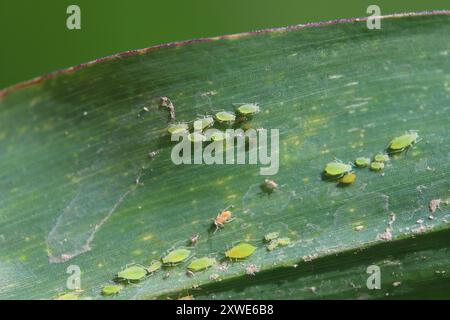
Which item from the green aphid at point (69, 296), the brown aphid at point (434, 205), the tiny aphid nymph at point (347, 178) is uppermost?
the tiny aphid nymph at point (347, 178)

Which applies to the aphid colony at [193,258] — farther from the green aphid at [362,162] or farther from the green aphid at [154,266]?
the green aphid at [362,162]

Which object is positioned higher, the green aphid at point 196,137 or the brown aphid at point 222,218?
the green aphid at point 196,137

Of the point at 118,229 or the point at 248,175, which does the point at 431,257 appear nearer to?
the point at 248,175

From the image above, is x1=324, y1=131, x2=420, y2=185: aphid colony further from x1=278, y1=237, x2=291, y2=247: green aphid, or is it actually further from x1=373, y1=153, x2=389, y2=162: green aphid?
x1=278, y1=237, x2=291, y2=247: green aphid

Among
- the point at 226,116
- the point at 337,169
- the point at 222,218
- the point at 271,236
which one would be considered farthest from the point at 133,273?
the point at 337,169

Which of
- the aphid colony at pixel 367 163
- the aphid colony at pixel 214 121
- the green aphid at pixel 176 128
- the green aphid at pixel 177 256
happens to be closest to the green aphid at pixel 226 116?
the aphid colony at pixel 214 121

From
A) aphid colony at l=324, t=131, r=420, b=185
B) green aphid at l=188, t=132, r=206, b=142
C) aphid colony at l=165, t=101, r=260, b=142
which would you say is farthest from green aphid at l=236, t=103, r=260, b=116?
aphid colony at l=324, t=131, r=420, b=185
